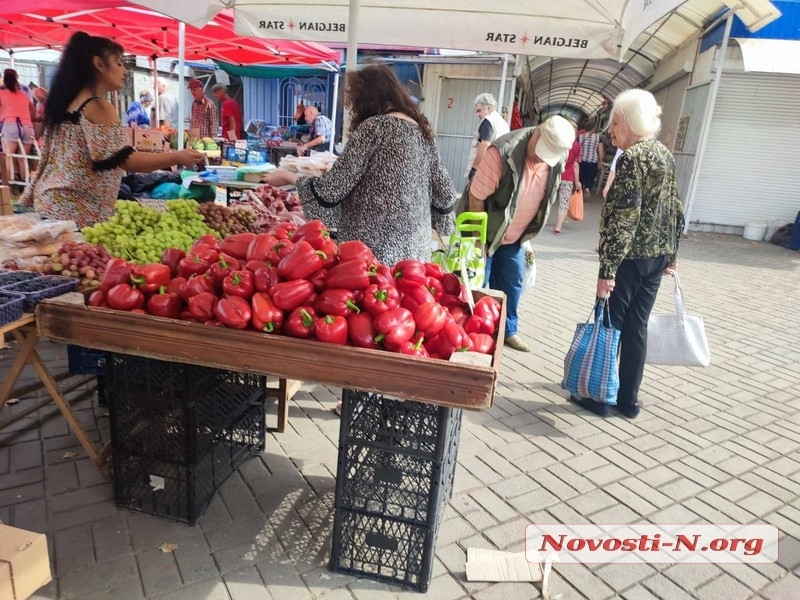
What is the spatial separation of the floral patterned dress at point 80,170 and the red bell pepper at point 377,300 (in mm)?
2146

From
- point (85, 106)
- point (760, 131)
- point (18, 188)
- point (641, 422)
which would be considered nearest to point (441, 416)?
point (641, 422)

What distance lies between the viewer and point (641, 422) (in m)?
3.87

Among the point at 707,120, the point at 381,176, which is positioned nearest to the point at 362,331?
the point at 381,176

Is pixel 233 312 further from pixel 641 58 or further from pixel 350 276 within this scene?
pixel 641 58

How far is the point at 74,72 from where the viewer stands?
320 centimetres

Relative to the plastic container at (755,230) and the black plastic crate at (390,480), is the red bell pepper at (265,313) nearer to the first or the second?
the black plastic crate at (390,480)

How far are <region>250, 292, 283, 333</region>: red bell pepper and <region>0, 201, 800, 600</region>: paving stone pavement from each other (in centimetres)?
110

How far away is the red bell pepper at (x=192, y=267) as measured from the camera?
7.13ft

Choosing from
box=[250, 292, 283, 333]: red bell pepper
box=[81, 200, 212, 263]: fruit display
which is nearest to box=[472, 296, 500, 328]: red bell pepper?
box=[250, 292, 283, 333]: red bell pepper

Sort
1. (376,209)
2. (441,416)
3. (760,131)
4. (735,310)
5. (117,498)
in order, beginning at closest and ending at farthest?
(441,416) → (117,498) → (376,209) → (735,310) → (760,131)

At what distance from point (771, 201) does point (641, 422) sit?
10169 millimetres

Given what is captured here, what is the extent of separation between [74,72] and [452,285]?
2584 mm

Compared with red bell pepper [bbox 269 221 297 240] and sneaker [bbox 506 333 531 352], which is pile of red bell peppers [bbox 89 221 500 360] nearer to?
red bell pepper [bbox 269 221 297 240]

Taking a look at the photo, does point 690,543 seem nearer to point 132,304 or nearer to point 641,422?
point 641,422
